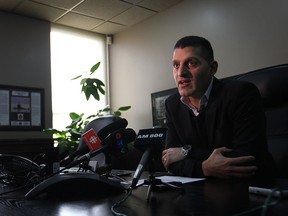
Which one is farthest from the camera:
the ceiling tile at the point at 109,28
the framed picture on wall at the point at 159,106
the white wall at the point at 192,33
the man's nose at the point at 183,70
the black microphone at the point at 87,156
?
the ceiling tile at the point at 109,28

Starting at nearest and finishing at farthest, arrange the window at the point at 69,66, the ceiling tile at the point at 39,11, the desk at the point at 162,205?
the desk at the point at 162,205 < the ceiling tile at the point at 39,11 < the window at the point at 69,66

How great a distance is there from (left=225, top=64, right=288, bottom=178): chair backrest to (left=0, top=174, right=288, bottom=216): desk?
0.69 m

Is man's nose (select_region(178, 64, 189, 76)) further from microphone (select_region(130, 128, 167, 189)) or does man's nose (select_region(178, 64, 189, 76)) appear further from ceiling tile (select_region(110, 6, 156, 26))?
ceiling tile (select_region(110, 6, 156, 26))

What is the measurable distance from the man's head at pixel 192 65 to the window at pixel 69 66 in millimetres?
2887

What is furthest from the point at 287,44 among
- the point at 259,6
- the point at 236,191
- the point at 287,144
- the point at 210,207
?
the point at 210,207

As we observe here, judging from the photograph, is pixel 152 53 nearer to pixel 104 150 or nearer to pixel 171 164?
pixel 171 164

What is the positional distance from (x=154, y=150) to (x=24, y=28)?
11.4ft

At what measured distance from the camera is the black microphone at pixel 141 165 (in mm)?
730

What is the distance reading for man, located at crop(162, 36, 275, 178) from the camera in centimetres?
115

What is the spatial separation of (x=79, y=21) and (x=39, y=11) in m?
0.54

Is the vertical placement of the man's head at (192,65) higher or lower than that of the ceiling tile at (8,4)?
lower

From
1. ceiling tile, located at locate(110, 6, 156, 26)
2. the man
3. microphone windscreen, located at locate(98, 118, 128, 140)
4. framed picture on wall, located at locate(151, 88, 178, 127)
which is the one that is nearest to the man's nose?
the man

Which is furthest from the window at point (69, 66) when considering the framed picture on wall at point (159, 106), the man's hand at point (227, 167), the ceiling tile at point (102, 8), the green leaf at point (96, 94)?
the man's hand at point (227, 167)

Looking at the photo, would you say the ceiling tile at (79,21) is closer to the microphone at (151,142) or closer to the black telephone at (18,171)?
the black telephone at (18,171)
